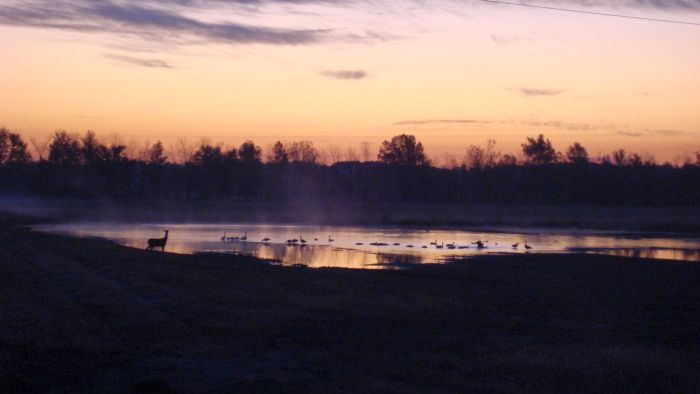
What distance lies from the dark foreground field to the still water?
9471 millimetres

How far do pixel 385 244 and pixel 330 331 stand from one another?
94.0 ft

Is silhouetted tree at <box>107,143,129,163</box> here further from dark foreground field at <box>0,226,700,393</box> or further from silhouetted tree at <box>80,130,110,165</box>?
dark foreground field at <box>0,226,700,393</box>

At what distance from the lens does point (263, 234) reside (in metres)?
52.1

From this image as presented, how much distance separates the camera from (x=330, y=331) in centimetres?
1401

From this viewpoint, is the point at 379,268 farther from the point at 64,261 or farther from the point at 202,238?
the point at 202,238

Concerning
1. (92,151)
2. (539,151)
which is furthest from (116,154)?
(539,151)

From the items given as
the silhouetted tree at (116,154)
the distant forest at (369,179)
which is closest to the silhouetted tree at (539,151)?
the distant forest at (369,179)

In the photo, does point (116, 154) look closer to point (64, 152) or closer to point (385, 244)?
point (64, 152)

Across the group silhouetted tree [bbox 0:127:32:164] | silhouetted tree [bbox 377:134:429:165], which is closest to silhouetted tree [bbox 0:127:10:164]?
silhouetted tree [bbox 0:127:32:164]

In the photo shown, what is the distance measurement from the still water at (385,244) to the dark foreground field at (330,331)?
31.1 ft

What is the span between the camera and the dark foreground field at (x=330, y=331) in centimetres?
1033

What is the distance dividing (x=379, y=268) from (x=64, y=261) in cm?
1057

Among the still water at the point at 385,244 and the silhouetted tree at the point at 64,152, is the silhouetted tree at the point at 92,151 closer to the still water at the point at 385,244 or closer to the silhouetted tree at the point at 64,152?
the silhouetted tree at the point at 64,152

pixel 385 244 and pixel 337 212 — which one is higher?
pixel 337 212
